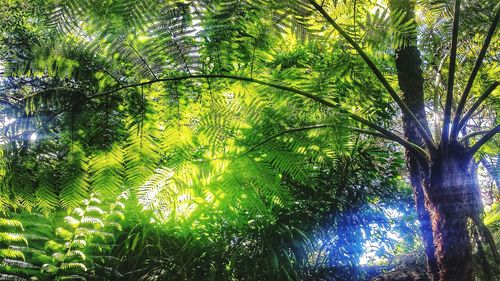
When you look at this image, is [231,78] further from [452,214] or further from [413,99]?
[413,99]

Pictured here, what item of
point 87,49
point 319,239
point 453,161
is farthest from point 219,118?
point 319,239

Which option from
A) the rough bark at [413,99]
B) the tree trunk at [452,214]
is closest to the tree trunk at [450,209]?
the tree trunk at [452,214]

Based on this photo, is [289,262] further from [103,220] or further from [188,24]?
[188,24]

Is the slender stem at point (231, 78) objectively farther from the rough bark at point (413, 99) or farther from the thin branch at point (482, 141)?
the rough bark at point (413, 99)

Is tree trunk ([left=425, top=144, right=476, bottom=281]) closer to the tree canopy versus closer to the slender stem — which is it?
the tree canopy

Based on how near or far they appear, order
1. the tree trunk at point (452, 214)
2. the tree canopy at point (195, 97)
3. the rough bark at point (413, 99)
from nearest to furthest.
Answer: the tree canopy at point (195, 97) → the tree trunk at point (452, 214) → the rough bark at point (413, 99)

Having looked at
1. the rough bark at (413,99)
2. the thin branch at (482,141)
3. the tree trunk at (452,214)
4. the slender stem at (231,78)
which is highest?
the rough bark at (413,99)

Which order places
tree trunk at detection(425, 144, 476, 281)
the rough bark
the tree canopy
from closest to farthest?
the tree canopy < tree trunk at detection(425, 144, 476, 281) < the rough bark

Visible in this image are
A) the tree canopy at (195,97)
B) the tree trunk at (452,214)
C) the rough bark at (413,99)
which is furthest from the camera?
the rough bark at (413,99)

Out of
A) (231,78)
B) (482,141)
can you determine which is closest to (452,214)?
(482,141)

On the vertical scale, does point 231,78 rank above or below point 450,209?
above

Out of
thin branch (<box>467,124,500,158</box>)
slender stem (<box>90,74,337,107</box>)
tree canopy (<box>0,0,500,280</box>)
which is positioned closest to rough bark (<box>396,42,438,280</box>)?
tree canopy (<box>0,0,500,280</box>)

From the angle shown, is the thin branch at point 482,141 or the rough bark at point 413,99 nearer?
the thin branch at point 482,141

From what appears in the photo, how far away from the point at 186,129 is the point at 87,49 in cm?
34
